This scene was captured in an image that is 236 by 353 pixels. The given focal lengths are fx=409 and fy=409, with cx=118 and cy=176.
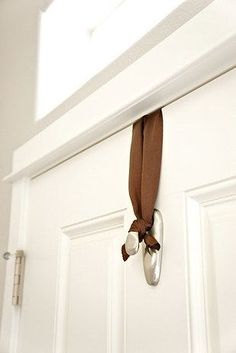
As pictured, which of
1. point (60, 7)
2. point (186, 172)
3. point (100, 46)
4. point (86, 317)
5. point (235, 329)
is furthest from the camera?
point (60, 7)

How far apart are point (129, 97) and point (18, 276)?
532 millimetres

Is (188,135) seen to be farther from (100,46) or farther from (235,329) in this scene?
(100,46)

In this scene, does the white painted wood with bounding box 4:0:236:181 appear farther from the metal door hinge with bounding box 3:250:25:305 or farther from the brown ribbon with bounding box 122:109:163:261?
the metal door hinge with bounding box 3:250:25:305

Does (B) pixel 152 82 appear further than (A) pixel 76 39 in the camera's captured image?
No

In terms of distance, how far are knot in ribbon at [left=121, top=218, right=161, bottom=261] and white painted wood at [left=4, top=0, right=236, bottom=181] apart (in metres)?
0.21

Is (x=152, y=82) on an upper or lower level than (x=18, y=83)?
lower

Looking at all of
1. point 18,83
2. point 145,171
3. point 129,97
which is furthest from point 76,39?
point 145,171

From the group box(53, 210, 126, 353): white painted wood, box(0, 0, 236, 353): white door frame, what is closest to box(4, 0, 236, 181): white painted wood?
box(0, 0, 236, 353): white door frame

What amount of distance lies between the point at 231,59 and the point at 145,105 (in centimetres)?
19

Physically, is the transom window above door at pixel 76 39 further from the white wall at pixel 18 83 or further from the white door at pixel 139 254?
the white door at pixel 139 254

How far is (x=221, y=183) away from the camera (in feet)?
1.92

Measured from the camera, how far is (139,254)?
0.70 meters

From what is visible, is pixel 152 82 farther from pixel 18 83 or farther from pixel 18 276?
pixel 18 83

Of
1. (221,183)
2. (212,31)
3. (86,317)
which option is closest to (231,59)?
(212,31)
